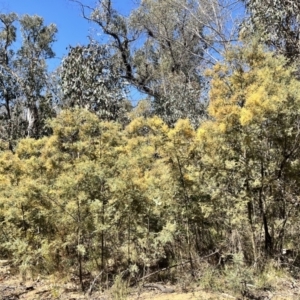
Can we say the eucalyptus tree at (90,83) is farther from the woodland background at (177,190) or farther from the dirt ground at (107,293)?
the dirt ground at (107,293)

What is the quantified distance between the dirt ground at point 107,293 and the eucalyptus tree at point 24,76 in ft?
35.9

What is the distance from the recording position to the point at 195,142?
17.1ft

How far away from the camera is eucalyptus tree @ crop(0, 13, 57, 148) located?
17312 millimetres

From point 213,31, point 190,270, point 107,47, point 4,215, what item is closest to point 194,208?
point 190,270

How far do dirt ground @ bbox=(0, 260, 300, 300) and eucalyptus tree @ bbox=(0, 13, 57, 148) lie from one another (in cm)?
1095

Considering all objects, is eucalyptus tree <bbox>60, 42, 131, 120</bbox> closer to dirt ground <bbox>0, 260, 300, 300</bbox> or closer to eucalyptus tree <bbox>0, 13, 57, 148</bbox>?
eucalyptus tree <bbox>0, 13, 57, 148</bbox>

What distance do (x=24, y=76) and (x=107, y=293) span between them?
47.9 ft

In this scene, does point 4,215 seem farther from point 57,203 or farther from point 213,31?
point 213,31

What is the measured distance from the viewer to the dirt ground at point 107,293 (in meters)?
4.31

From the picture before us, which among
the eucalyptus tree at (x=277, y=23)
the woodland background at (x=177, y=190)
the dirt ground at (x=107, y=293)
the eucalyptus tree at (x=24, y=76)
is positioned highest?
the eucalyptus tree at (x=24, y=76)

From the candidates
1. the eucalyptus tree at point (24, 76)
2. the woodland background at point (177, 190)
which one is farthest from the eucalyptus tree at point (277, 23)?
the eucalyptus tree at point (24, 76)

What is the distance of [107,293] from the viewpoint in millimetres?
4758

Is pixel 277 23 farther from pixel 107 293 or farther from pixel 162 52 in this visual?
pixel 162 52

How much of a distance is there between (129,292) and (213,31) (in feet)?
38.6
